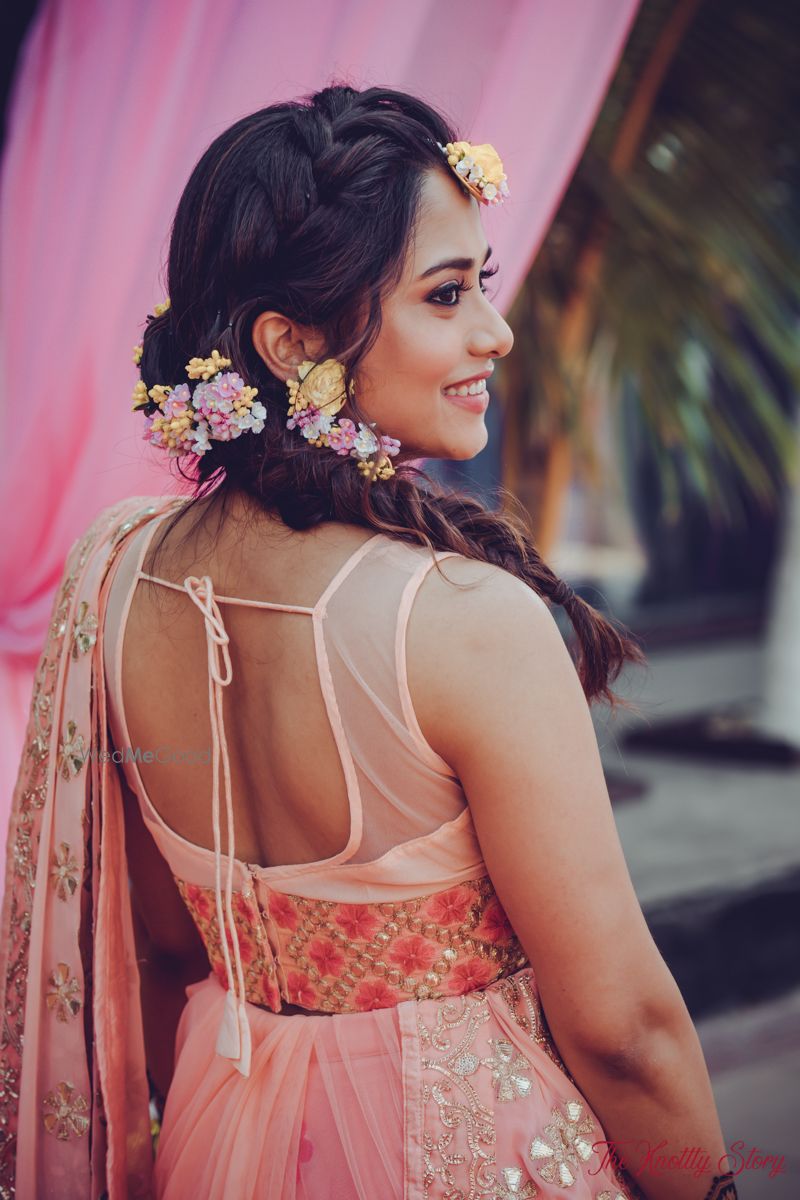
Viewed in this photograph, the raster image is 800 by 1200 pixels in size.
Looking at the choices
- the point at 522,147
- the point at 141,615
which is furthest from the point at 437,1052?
the point at 522,147

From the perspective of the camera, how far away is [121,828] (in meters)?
1.40

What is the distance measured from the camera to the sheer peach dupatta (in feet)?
4.41

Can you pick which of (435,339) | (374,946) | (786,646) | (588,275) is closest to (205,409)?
(435,339)

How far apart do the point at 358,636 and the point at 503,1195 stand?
0.57 metres

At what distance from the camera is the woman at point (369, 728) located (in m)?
1.07

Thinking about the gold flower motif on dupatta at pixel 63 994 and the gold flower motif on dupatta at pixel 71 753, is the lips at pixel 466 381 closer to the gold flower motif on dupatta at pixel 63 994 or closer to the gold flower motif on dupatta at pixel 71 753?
the gold flower motif on dupatta at pixel 71 753

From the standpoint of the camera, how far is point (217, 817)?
1162 millimetres

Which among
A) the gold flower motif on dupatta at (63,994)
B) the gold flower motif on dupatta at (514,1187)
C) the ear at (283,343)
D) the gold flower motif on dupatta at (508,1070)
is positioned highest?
the ear at (283,343)

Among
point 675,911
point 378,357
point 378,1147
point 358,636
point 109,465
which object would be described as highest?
point 378,357

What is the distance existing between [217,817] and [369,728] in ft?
0.68

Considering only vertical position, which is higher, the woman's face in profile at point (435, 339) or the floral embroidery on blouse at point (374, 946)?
the woman's face in profile at point (435, 339)

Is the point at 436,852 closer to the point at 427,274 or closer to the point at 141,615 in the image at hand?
the point at 141,615

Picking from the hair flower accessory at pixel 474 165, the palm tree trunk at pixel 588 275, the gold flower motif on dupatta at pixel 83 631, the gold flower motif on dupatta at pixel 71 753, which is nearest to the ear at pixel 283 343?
the hair flower accessory at pixel 474 165

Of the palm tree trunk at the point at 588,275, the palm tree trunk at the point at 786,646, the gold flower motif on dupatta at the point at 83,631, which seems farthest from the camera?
the palm tree trunk at the point at 786,646
